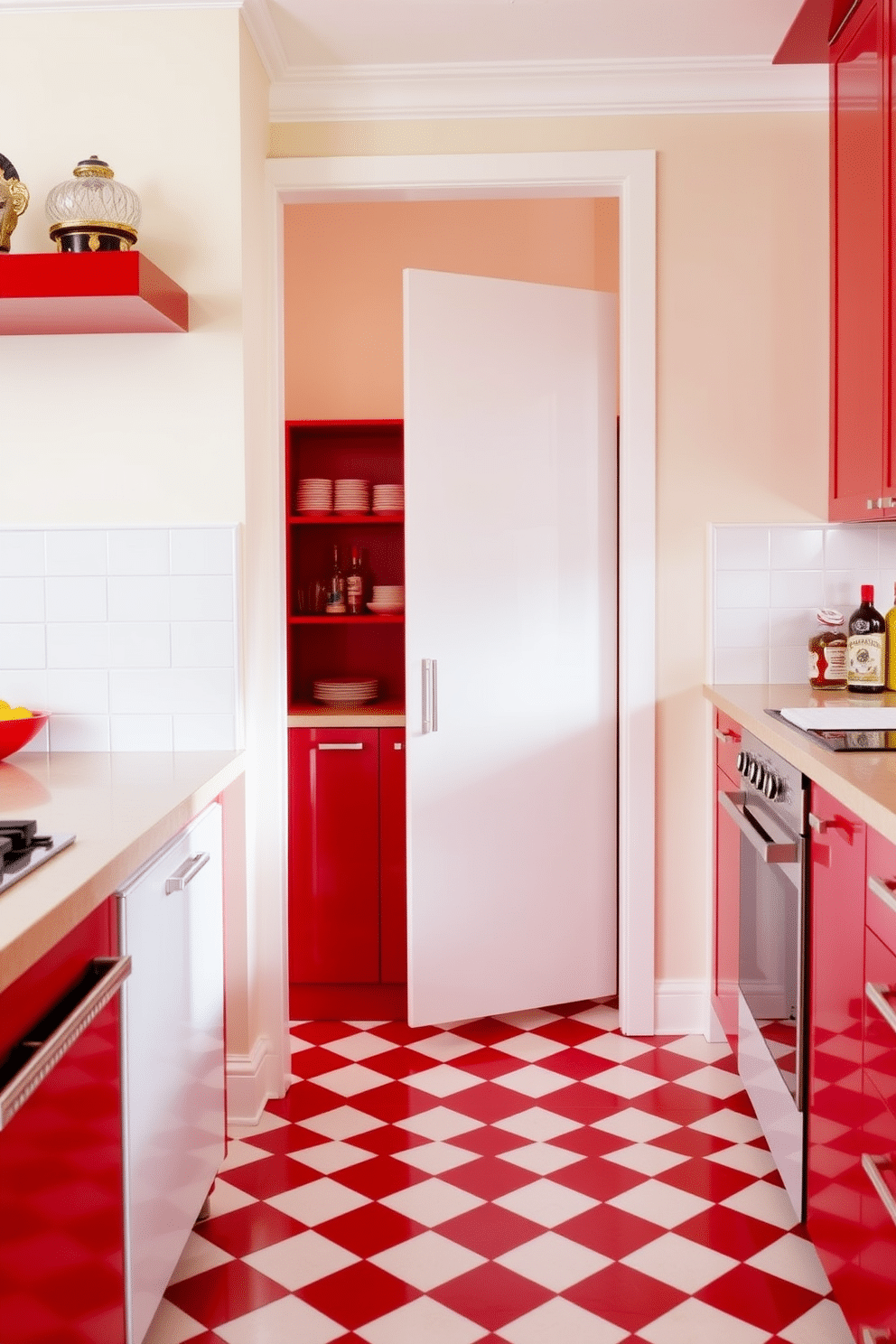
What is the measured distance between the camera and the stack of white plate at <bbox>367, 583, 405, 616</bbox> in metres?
3.89

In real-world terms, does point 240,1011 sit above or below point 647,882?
below

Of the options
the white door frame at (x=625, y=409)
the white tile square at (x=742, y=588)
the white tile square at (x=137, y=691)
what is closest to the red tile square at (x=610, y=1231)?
the white door frame at (x=625, y=409)

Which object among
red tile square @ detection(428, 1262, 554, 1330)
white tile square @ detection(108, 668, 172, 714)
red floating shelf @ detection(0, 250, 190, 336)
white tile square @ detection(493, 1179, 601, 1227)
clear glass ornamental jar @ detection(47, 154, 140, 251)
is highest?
clear glass ornamental jar @ detection(47, 154, 140, 251)

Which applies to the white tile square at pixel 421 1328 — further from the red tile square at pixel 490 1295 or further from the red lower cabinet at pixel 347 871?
the red lower cabinet at pixel 347 871

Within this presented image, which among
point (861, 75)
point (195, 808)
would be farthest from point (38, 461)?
point (861, 75)

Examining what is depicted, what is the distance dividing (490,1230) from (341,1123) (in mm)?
566

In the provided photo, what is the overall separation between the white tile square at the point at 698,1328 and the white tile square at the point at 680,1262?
0.06m

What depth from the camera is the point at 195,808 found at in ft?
6.77

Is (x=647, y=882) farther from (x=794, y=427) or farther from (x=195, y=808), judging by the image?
(x=195, y=808)

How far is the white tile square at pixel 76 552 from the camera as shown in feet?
8.55

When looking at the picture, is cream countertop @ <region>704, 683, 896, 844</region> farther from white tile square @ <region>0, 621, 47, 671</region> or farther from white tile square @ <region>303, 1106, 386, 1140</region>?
white tile square @ <region>0, 621, 47, 671</region>

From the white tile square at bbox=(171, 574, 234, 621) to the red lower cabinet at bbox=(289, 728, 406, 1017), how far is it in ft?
2.92

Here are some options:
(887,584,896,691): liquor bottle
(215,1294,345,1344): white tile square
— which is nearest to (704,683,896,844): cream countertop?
(887,584,896,691): liquor bottle

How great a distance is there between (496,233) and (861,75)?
5.68 ft
